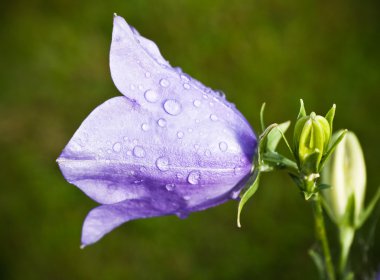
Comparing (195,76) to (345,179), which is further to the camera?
(195,76)

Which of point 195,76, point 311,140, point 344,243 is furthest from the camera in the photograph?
point 195,76

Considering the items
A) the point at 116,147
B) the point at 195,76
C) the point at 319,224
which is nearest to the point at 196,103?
the point at 116,147

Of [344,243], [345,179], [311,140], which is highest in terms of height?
[311,140]

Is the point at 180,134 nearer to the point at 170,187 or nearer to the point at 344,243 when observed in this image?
the point at 170,187

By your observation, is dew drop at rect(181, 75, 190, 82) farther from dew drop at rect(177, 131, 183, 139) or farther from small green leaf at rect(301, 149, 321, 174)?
small green leaf at rect(301, 149, 321, 174)

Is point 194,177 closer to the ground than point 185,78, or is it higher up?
closer to the ground

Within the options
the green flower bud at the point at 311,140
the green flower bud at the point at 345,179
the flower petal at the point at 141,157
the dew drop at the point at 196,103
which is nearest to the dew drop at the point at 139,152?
the flower petal at the point at 141,157

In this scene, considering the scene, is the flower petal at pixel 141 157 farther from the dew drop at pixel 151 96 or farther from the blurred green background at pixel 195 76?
the blurred green background at pixel 195 76

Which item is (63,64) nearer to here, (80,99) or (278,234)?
(80,99)
